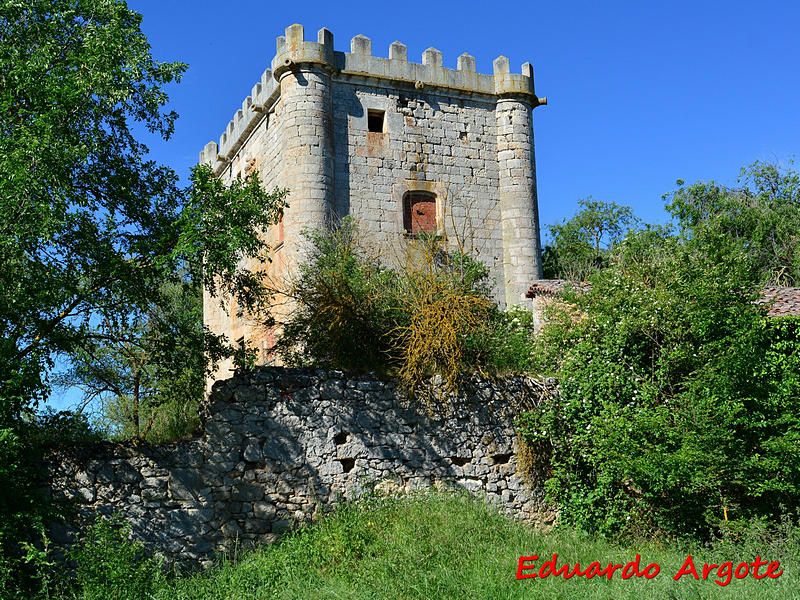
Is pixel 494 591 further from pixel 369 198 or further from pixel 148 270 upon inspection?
pixel 369 198

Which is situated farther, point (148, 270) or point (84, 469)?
point (148, 270)

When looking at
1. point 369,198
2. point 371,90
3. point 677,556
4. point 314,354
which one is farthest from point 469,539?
point 371,90

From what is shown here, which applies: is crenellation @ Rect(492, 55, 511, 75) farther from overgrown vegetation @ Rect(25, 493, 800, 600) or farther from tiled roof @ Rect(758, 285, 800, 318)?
overgrown vegetation @ Rect(25, 493, 800, 600)

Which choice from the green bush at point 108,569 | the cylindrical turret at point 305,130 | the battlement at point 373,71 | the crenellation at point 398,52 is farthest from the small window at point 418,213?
the green bush at point 108,569

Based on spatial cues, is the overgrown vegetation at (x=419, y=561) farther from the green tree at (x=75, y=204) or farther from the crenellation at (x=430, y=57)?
the crenellation at (x=430, y=57)

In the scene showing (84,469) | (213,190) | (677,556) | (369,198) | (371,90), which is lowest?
(677,556)

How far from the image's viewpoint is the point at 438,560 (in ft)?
26.7

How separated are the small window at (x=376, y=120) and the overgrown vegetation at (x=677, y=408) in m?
8.23

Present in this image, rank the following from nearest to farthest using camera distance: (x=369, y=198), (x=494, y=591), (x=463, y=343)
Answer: (x=494, y=591) < (x=463, y=343) < (x=369, y=198)

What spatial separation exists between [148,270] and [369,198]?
8180 millimetres

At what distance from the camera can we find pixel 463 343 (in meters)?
10.9

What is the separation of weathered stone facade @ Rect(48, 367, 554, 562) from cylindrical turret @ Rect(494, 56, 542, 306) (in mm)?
7213

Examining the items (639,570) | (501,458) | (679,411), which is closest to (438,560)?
(639,570)

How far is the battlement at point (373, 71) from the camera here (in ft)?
56.0
